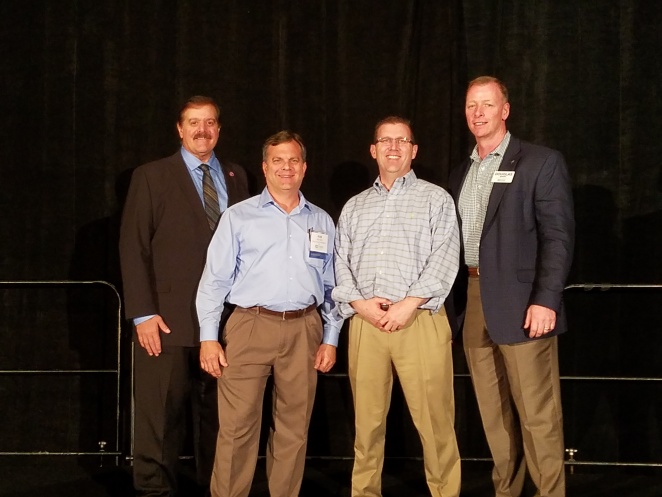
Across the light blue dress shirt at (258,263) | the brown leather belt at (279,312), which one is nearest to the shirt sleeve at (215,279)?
the light blue dress shirt at (258,263)

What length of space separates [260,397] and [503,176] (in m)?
1.34

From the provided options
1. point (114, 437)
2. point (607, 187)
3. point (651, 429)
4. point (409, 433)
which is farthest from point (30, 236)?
point (651, 429)

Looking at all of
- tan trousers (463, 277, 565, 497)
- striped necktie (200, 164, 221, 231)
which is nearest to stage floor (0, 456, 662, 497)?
tan trousers (463, 277, 565, 497)

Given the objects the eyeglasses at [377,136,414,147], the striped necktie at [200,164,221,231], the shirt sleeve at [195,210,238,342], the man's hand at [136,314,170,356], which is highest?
the eyeglasses at [377,136,414,147]

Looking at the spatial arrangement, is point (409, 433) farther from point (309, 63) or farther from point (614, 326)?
point (309, 63)

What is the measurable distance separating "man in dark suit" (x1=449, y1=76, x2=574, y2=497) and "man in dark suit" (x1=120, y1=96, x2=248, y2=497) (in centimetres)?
117

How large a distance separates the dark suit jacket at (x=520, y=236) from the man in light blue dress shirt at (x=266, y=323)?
2.31 feet

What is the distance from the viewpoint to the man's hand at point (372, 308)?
2.92 m

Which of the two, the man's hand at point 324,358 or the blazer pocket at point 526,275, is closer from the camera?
the blazer pocket at point 526,275

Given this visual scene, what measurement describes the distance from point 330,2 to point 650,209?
2.03 m

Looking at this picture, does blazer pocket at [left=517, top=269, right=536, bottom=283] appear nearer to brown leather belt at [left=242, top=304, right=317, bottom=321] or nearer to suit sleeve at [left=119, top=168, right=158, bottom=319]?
brown leather belt at [left=242, top=304, right=317, bottom=321]

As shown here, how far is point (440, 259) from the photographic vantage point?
2.94 meters

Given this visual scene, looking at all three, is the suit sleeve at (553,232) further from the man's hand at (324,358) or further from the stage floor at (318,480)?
the stage floor at (318,480)

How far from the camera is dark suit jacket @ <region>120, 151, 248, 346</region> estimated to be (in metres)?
3.18
